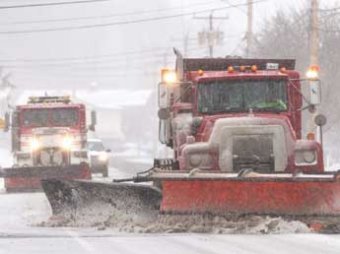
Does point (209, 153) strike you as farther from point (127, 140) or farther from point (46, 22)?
point (46, 22)

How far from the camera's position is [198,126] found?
1334 cm

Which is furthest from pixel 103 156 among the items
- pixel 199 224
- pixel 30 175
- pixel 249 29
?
pixel 199 224

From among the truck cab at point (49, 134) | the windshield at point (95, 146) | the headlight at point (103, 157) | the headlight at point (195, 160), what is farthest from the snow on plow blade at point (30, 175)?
the windshield at point (95, 146)

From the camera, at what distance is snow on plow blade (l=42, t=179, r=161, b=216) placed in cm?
1204

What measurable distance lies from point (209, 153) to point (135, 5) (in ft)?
386

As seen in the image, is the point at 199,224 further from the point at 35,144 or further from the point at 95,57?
the point at 95,57

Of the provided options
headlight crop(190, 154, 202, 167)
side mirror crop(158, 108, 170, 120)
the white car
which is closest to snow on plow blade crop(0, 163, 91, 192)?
side mirror crop(158, 108, 170, 120)

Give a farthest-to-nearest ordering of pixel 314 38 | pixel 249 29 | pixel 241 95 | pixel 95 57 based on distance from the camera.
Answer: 1. pixel 95 57
2. pixel 249 29
3. pixel 314 38
4. pixel 241 95

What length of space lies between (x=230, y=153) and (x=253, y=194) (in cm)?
108

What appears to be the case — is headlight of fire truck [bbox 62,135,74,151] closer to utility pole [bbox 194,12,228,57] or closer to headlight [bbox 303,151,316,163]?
headlight [bbox 303,151,316,163]

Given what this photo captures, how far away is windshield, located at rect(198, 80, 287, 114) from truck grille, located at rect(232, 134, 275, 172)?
1.21m

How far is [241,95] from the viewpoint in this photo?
13.5m

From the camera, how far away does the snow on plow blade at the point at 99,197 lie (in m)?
12.0

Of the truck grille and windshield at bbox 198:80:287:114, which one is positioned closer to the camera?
the truck grille
